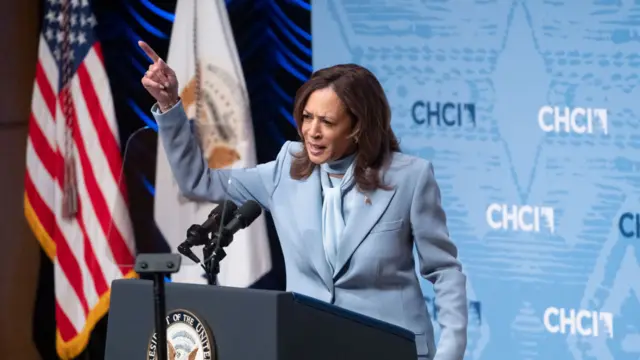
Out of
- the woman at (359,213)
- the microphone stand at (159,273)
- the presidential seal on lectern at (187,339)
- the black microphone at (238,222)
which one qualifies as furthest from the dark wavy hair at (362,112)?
the microphone stand at (159,273)

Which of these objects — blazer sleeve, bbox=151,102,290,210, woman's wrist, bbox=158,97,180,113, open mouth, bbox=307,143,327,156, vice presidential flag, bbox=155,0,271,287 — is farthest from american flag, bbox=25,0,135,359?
open mouth, bbox=307,143,327,156

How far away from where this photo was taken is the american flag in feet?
15.0

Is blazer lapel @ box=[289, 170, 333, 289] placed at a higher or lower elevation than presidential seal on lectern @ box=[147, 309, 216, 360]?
higher

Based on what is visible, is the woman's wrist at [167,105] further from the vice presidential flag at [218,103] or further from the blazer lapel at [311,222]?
the vice presidential flag at [218,103]

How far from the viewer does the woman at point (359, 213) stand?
2426mm

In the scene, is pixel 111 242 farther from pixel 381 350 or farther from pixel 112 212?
pixel 381 350

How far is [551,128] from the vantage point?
3688 mm

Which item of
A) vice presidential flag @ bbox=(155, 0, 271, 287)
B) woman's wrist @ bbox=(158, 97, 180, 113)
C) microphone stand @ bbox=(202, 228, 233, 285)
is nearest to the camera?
microphone stand @ bbox=(202, 228, 233, 285)

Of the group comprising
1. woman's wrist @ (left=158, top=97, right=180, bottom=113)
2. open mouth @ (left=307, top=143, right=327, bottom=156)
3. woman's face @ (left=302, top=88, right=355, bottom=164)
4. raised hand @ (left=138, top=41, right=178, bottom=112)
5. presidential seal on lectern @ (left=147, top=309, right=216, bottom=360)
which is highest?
raised hand @ (left=138, top=41, right=178, bottom=112)

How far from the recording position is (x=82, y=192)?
4633 mm

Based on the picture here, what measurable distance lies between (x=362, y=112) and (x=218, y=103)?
6.37 feet

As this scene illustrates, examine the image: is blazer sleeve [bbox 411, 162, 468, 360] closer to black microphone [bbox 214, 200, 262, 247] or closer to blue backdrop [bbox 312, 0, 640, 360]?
black microphone [bbox 214, 200, 262, 247]

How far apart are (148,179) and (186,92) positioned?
422 mm

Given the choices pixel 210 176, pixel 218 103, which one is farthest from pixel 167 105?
pixel 218 103
